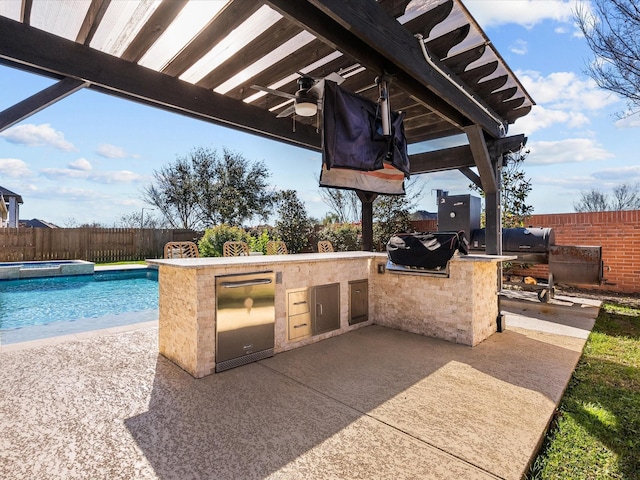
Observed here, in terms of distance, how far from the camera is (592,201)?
17.9 meters

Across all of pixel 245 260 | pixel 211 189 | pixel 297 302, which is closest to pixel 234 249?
pixel 245 260

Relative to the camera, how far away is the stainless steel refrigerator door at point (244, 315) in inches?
114

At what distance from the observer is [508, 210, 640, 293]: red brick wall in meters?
6.57

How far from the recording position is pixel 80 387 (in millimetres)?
2537

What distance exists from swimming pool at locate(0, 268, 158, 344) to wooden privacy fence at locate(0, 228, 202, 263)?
Answer: 458cm

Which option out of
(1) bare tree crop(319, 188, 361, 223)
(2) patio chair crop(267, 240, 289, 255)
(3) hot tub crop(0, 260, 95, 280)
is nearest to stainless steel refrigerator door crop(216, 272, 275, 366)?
(2) patio chair crop(267, 240, 289, 255)

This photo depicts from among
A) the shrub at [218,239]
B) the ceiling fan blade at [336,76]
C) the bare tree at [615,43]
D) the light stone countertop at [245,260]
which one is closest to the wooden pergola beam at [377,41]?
the ceiling fan blade at [336,76]

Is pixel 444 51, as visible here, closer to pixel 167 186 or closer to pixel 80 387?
pixel 80 387

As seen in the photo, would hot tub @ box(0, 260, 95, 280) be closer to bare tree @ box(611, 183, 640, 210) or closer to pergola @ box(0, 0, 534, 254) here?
pergola @ box(0, 0, 534, 254)

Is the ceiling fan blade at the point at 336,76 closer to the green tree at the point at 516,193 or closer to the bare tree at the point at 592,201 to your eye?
the green tree at the point at 516,193

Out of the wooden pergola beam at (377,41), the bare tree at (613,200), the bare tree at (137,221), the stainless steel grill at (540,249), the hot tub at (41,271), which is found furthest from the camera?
the bare tree at (137,221)

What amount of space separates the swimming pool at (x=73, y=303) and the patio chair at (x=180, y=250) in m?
1.22

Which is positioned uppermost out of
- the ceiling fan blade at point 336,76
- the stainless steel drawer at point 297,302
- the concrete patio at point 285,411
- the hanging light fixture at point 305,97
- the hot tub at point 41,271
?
A: the ceiling fan blade at point 336,76

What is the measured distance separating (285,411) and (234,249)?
4.21m
